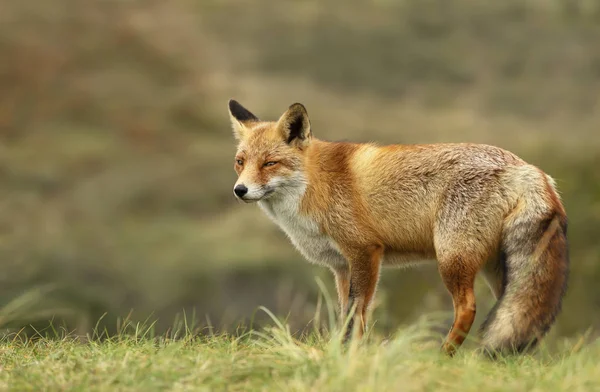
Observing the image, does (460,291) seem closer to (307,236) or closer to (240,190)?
(307,236)

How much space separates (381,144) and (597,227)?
267 inches

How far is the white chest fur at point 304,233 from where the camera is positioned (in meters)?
5.27

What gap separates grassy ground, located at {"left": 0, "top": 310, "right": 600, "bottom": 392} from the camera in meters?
3.36

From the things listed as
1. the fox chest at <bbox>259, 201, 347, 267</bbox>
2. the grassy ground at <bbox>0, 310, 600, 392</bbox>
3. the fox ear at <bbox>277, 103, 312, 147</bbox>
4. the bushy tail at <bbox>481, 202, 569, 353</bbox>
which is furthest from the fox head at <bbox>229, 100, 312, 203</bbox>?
the bushy tail at <bbox>481, 202, 569, 353</bbox>

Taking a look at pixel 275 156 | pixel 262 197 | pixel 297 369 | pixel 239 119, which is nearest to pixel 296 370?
pixel 297 369

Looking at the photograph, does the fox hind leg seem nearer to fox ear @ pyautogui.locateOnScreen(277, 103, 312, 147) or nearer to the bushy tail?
the bushy tail

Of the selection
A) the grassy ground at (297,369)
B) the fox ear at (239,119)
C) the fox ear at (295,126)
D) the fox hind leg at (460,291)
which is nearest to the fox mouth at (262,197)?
the fox ear at (295,126)

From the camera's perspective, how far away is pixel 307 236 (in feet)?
17.4

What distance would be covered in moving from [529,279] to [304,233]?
5.16ft

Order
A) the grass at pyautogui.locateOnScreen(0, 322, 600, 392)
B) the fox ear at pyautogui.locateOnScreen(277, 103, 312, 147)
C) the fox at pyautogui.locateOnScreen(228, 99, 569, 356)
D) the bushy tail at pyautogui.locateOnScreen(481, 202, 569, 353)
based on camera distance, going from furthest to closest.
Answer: the fox ear at pyautogui.locateOnScreen(277, 103, 312, 147)
the fox at pyautogui.locateOnScreen(228, 99, 569, 356)
the bushy tail at pyautogui.locateOnScreen(481, 202, 569, 353)
the grass at pyautogui.locateOnScreen(0, 322, 600, 392)

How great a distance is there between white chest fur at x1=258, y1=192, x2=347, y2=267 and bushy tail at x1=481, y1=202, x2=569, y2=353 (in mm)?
1216

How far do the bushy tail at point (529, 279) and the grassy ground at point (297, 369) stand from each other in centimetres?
15

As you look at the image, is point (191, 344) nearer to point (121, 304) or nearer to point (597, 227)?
point (121, 304)

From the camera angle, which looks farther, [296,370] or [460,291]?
[460,291]
